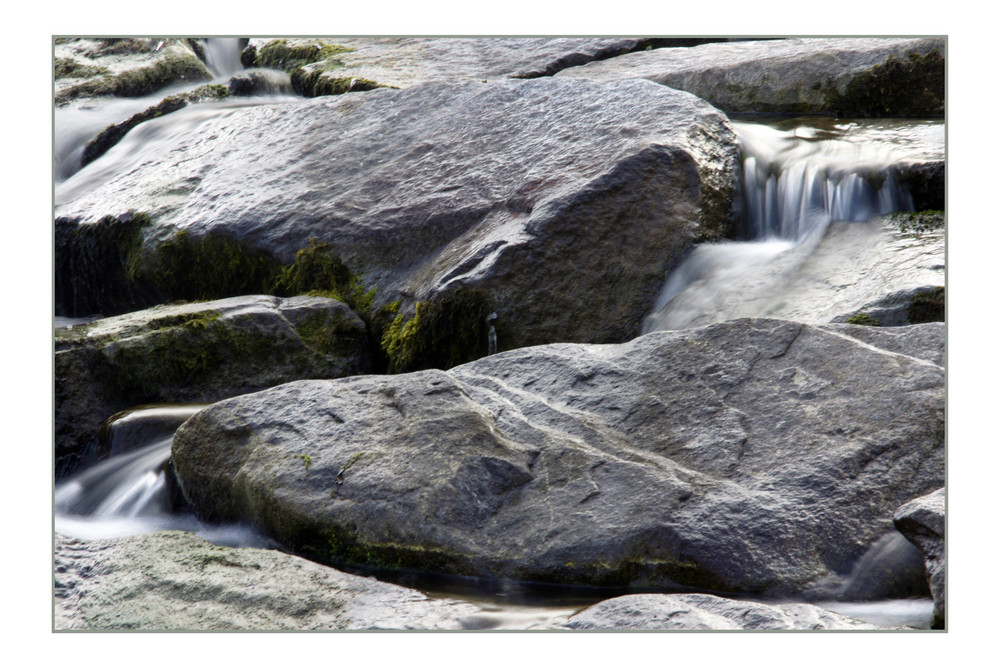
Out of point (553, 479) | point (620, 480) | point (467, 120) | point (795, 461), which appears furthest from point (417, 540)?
point (467, 120)

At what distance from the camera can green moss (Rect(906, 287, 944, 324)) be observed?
350 cm

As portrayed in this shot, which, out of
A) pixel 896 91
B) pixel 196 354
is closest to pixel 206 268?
pixel 196 354

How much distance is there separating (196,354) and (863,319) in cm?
316

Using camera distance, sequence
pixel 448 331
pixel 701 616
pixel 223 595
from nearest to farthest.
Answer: pixel 701 616 → pixel 223 595 → pixel 448 331

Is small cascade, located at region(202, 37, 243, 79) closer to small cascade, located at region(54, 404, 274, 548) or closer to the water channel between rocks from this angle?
the water channel between rocks

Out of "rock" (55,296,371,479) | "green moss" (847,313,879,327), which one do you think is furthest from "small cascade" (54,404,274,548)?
"green moss" (847,313,879,327)

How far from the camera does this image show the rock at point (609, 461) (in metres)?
2.60

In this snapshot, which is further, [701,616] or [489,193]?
[489,193]

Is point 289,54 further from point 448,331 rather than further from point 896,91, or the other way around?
point 896,91

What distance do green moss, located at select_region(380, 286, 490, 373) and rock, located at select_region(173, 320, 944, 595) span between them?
85cm

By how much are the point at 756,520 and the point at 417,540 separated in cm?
104

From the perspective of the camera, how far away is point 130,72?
7828 mm

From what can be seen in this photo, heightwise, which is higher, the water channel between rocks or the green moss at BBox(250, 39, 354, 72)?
the green moss at BBox(250, 39, 354, 72)

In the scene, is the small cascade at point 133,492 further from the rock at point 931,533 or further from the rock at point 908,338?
the rock at point 908,338
